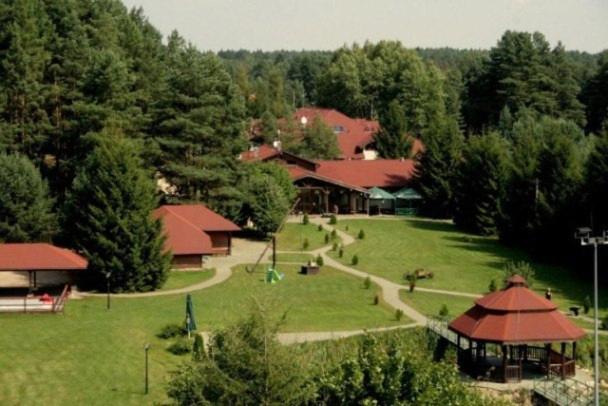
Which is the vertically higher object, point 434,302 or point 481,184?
point 481,184

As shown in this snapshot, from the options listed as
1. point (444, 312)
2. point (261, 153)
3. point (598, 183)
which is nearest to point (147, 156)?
point (261, 153)

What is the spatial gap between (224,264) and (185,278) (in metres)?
4.62

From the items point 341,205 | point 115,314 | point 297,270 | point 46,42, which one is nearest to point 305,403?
point 115,314

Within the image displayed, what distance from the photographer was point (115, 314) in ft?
141

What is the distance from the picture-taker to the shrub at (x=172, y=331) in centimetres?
3931

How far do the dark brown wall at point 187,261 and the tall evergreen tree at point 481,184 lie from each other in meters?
22.9

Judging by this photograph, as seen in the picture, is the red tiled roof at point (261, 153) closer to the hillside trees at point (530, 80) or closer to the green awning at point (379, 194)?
the green awning at point (379, 194)

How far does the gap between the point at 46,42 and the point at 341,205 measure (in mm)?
28732

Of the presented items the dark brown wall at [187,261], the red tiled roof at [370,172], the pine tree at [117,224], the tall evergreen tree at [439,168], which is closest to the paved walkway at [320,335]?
the pine tree at [117,224]

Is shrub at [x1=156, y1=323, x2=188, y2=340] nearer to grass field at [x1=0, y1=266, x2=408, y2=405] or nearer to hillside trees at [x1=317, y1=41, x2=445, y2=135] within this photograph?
grass field at [x1=0, y1=266, x2=408, y2=405]

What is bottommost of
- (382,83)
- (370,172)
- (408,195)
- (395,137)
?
(408,195)

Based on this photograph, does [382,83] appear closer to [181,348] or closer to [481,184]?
[481,184]

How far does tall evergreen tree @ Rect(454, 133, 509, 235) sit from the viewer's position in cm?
6900

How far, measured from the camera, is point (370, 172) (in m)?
83.0
